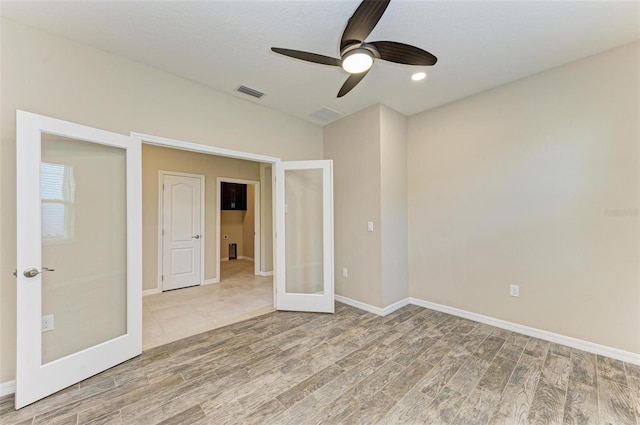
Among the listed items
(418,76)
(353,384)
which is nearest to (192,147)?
(418,76)

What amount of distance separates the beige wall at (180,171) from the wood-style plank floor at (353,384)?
2.36 meters

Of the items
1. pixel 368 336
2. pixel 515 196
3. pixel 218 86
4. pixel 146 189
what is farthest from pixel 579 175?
pixel 146 189

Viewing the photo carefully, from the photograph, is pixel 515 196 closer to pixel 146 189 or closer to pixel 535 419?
pixel 535 419

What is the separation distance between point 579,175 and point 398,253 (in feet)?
6.97

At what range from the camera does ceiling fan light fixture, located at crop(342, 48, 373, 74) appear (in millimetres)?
1793

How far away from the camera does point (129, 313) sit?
7.84 ft

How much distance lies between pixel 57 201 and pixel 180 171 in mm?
2887

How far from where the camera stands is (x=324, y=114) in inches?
152

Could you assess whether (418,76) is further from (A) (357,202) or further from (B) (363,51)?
(A) (357,202)

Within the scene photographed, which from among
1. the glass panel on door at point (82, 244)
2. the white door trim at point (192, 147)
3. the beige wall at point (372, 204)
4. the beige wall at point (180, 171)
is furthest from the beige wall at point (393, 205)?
the beige wall at point (180, 171)

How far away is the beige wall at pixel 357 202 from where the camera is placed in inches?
139

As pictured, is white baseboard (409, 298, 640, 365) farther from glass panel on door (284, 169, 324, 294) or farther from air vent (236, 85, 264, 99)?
air vent (236, 85, 264, 99)

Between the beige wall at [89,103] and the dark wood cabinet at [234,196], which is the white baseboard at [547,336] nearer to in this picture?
the beige wall at [89,103]

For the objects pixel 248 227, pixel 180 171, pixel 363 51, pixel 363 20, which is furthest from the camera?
pixel 248 227
